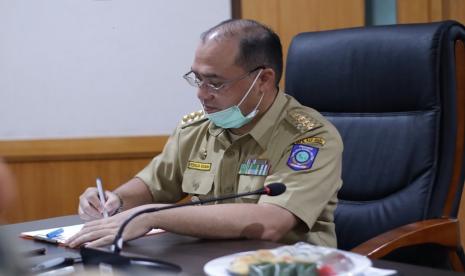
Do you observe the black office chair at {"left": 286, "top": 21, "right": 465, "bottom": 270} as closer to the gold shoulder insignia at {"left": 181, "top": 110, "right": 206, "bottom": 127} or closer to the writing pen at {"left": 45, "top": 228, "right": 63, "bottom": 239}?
the gold shoulder insignia at {"left": 181, "top": 110, "right": 206, "bottom": 127}

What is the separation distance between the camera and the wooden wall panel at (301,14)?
3172 mm

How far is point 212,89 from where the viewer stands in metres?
1.81

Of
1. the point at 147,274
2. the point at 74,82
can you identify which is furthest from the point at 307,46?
the point at 147,274

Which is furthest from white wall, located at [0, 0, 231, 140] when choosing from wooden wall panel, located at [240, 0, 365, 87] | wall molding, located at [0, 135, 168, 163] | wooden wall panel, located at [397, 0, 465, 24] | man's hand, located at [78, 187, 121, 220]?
man's hand, located at [78, 187, 121, 220]

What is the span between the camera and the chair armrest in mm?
1523

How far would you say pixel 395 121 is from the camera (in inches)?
74.1

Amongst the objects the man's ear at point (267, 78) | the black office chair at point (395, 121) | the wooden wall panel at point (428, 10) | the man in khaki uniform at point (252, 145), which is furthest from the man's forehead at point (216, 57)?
the wooden wall panel at point (428, 10)

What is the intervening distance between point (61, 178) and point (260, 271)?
2333 millimetres

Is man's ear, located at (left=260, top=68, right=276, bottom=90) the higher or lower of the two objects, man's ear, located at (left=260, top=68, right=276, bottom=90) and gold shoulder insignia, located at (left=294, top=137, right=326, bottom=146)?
the higher

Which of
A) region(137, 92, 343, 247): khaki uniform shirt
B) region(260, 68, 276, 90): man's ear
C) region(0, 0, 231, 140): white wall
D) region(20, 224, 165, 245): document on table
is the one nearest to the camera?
region(20, 224, 165, 245): document on table

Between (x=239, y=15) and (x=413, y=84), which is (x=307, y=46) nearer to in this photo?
(x=413, y=84)

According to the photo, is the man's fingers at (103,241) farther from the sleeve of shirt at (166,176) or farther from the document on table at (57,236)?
the sleeve of shirt at (166,176)

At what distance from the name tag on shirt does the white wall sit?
4.77ft

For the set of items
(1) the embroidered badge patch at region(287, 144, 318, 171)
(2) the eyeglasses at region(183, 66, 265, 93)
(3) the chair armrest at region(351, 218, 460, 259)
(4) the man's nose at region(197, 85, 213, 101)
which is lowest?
(3) the chair armrest at region(351, 218, 460, 259)
